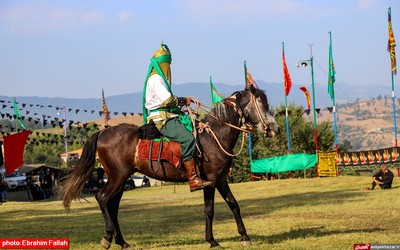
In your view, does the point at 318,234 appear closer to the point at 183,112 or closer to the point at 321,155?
the point at 183,112

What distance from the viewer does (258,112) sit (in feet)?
43.4

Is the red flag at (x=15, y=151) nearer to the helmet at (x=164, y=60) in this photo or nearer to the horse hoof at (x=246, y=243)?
the helmet at (x=164, y=60)

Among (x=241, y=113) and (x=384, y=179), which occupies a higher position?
(x=241, y=113)

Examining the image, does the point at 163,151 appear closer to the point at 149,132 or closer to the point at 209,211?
the point at 149,132

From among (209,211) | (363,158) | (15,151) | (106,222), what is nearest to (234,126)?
(209,211)

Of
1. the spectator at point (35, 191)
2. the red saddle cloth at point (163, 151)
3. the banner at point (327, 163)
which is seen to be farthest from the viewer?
the spectator at point (35, 191)

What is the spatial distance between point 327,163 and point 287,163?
3.71 metres

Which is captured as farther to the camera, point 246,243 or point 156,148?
point 156,148

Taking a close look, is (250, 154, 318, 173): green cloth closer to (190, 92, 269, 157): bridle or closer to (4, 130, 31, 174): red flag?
(4, 130, 31, 174): red flag

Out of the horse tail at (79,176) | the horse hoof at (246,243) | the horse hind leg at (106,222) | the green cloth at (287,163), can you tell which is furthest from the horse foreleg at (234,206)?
the green cloth at (287,163)

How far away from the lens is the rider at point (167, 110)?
12750 mm

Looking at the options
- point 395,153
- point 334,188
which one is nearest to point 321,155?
point 395,153

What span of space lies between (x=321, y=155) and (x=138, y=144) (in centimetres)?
3610

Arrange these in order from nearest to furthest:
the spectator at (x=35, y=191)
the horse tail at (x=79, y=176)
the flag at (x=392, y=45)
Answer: the horse tail at (x=79, y=176) → the flag at (x=392, y=45) → the spectator at (x=35, y=191)
